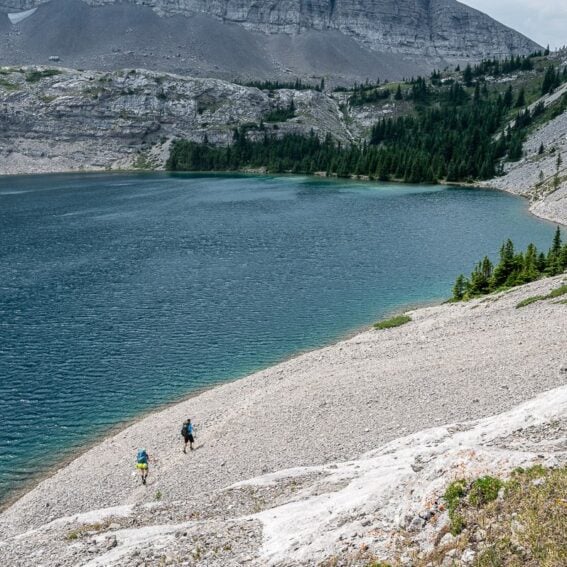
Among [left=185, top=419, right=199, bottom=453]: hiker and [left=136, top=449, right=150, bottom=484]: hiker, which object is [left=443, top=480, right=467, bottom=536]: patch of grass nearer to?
[left=136, top=449, right=150, bottom=484]: hiker

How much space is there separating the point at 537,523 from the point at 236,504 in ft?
41.4

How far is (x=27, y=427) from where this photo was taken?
3672 cm

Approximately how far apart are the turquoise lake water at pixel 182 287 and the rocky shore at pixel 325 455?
5534mm

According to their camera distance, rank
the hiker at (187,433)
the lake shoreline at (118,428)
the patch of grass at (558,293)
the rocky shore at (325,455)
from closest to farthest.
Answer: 1. the rocky shore at (325,455)
2. the lake shoreline at (118,428)
3. the hiker at (187,433)
4. the patch of grass at (558,293)

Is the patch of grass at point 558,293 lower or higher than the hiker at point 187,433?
higher

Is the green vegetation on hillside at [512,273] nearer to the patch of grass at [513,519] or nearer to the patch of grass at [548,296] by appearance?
the patch of grass at [548,296]

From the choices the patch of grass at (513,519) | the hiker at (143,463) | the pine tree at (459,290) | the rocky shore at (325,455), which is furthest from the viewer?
the pine tree at (459,290)

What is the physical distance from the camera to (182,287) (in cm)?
6769

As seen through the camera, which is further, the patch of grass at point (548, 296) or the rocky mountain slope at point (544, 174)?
the rocky mountain slope at point (544, 174)

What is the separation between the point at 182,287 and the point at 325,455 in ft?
144

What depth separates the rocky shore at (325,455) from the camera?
16750 millimetres

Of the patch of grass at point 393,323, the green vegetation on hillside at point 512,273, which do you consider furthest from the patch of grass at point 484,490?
the green vegetation on hillside at point 512,273

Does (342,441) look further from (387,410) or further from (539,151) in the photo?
(539,151)

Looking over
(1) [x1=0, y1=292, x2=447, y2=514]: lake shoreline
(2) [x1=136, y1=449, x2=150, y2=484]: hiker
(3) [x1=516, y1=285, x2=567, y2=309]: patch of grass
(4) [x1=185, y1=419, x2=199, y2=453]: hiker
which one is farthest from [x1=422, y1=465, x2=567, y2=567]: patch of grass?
(3) [x1=516, y1=285, x2=567, y2=309]: patch of grass
